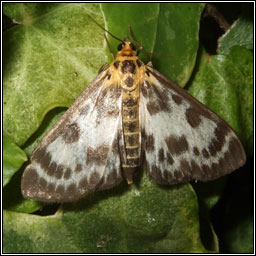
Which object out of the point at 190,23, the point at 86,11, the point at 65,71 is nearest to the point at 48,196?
the point at 65,71

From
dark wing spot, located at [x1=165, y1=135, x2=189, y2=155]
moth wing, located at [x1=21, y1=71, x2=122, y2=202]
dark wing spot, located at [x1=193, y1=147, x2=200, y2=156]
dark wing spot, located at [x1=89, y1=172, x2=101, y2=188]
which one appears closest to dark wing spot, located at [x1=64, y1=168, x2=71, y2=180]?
moth wing, located at [x1=21, y1=71, x2=122, y2=202]

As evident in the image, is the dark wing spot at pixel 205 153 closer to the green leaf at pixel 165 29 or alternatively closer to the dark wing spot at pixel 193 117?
the dark wing spot at pixel 193 117

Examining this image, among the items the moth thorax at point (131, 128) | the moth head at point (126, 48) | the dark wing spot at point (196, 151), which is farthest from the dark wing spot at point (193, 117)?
the moth head at point (126, 48)

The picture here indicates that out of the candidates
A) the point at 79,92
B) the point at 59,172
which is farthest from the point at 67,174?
the point at 79,92

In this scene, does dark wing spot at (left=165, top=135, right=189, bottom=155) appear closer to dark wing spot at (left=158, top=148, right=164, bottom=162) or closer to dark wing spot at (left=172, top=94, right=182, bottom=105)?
dark wing spot at (left=158, top=148, right=164, bottom=162)

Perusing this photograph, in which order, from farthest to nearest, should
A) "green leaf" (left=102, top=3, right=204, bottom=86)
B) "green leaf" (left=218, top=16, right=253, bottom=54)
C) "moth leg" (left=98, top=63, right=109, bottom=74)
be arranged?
"green leaf" (left=218, top=16, right=253, bottom=54) → "moth leg" (left=98, top=63, right=109, bottom=74) → "green leaf" (left=102, top=3, right=204, bottom=86)

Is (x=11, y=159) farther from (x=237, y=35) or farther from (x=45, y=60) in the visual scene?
(x=237, y=35)

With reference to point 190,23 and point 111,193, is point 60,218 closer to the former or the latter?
point 111,193
